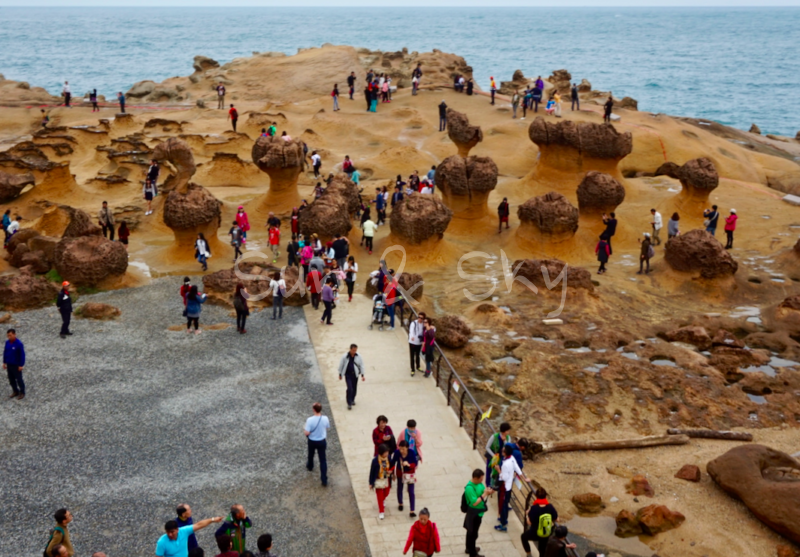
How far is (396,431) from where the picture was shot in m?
13.6

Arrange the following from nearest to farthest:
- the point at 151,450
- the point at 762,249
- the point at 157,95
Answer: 1. the point at 151,450
2. the point at 762,249
3. the point at 157,95

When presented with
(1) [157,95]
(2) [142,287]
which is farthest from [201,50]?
(2) [142,287]

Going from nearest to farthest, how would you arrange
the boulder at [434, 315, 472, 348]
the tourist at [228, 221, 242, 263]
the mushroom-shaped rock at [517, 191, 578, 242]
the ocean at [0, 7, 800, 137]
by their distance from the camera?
1. the boulder at [434, 315, 472, 348]
2. the tourist at [228, 221, 242, 263]
3. the mushroom-shaped rock at [517, 191, 578, 242]
4. the ocean at [0, 7, 800, 137]

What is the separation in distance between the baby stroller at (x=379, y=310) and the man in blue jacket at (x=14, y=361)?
284 inches

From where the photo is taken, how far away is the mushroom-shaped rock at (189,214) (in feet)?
72.1

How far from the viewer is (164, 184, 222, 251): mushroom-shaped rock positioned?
21984mm

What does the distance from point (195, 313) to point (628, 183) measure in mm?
19436

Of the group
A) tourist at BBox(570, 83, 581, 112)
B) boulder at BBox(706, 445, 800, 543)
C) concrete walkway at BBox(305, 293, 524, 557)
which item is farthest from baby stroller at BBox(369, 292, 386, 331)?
tourist at BBox(570, 83, 581, 112)

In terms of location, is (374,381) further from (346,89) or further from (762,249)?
(346,89)

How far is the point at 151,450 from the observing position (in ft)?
42.2

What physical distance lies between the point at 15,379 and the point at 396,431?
6.87m

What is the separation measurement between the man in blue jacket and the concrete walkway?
5433 millimetres

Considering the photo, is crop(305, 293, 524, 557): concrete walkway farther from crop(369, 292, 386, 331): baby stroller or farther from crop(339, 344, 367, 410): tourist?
crop(339, 344, 367, 410): tourist

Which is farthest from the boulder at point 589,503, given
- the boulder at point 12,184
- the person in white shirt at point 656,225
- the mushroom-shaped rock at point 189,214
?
the boulder at point 12,184
